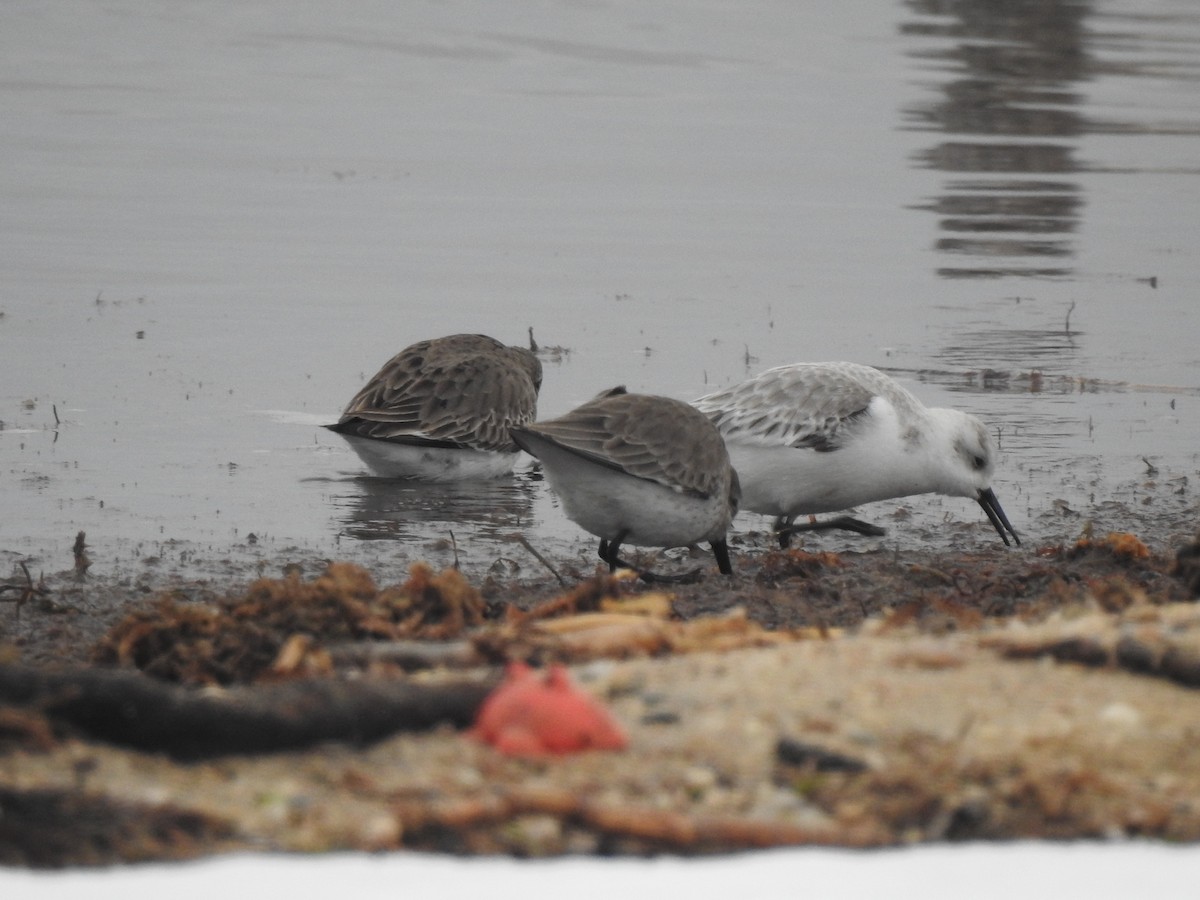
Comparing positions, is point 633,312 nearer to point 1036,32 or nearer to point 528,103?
point 528,103

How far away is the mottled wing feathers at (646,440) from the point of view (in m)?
7.39

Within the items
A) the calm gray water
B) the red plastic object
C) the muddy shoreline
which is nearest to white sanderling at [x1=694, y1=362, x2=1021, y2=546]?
the calm gray water

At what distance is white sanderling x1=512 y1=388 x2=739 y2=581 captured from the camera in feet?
24.3

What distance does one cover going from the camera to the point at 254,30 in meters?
29.2

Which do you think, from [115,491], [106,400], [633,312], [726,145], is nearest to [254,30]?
[726,145]

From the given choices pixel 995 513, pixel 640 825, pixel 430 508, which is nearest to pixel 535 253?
pixel 430 508

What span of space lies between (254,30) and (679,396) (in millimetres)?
20224

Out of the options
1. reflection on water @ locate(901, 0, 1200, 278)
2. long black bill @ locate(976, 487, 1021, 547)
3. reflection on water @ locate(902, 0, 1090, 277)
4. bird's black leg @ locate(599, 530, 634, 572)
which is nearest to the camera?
bird's black leg @ locate(599, 530, 634, 572)

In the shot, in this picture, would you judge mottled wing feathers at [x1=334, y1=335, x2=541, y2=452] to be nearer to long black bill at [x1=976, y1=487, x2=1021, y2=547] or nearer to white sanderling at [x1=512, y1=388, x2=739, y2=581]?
white sanderling at [x1=512, y1=388, x2=739, y2=581]

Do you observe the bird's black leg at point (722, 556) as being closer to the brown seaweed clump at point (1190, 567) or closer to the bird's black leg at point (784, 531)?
the bird's black leg at point (784, 531)

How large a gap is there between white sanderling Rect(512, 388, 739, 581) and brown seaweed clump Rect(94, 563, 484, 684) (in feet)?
4.06

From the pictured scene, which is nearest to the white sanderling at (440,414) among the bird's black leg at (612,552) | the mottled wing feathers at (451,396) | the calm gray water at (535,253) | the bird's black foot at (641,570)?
the mottled wing feathers at (451,396)

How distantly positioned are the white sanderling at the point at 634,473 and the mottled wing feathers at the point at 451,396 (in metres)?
2.46

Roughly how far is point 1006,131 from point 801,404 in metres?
13.4
